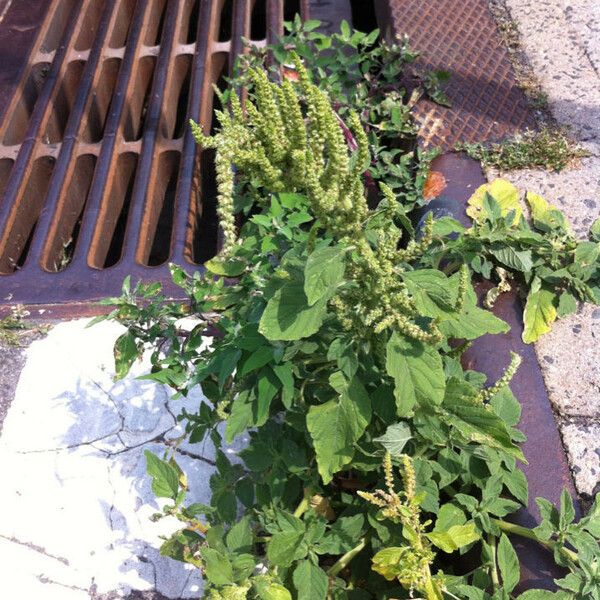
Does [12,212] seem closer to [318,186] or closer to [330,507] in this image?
[330,507]

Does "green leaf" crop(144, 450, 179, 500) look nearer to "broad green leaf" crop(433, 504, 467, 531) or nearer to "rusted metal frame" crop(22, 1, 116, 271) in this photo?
"broad green leaf" crop(433, 504, 467, 531)

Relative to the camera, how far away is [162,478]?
1.34 meters

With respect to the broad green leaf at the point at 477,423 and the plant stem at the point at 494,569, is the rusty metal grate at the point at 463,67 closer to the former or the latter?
the broad green leaf at the point at 477,423

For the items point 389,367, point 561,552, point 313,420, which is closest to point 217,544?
point 313,420

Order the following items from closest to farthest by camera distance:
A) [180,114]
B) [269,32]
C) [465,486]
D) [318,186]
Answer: [318,186] → [465,486] → [269,32] → [180,114]

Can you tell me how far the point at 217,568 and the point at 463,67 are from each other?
69.9 inches

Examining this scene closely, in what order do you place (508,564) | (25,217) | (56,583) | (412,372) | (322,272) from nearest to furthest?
(322,272), (412,372), (508,564), (56,583), (25,217)

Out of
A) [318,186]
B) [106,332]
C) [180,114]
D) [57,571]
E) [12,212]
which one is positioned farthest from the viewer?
[180,114]

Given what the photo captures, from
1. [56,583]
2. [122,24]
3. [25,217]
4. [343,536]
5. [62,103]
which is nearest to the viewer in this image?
[343,536]

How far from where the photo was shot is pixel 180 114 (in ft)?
9.48

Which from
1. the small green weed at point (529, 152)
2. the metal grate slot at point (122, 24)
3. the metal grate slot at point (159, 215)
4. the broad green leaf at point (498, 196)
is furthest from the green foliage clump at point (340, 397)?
the metal grate slot at point (122, 24)

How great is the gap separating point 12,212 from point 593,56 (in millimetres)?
1969

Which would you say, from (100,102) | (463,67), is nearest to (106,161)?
(100,102)

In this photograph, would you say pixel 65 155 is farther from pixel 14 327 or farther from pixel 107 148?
pixel 14 327
